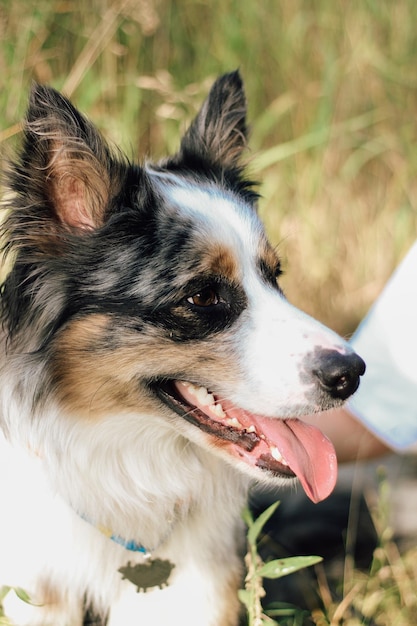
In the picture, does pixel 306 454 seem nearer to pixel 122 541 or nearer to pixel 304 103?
pixel 122 541

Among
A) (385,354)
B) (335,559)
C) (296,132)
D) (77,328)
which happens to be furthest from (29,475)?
(296,132)

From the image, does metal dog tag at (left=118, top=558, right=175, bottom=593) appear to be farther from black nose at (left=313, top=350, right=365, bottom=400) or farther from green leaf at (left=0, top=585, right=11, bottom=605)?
black nose at (left=313, top=350, right=365, bottom=400)

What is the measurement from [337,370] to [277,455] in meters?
0.31

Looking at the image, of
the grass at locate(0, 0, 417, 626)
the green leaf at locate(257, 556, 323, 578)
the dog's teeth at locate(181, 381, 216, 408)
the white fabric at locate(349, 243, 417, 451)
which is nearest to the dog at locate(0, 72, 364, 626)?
the dog's teeth at locate(181, 381, 216, 408)

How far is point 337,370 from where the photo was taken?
6.49 ft

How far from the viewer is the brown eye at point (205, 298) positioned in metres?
2.12

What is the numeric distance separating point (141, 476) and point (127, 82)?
2.52 meters

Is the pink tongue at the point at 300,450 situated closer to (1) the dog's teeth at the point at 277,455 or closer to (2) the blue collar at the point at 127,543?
(1) the dog's teeth at the point at 277,455

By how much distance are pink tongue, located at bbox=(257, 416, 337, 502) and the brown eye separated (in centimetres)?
36

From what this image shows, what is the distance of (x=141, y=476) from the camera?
7.54ft

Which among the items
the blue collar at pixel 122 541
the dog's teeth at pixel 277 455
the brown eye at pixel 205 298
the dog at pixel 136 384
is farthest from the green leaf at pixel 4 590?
the brown eye at pixel 205 298

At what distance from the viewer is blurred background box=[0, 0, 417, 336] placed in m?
4.19

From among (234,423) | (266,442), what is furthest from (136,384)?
(266,442)

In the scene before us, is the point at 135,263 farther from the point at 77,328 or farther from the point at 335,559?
the point at 335,559
